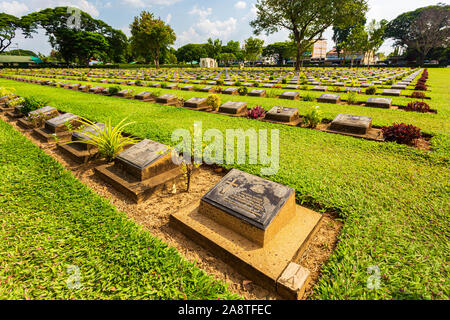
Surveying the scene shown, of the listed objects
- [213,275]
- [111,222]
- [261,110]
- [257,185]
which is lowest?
[213,275]

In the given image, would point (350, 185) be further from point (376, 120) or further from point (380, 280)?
point (376, 120)

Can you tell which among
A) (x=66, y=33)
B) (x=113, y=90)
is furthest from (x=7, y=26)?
(x=113, y=90)

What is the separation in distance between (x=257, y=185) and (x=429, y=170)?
12.6ft

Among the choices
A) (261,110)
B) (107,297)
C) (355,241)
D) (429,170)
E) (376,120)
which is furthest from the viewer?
(261,110)

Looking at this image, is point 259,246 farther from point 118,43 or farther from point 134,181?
point 118,43

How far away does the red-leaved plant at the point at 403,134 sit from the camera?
530 cm

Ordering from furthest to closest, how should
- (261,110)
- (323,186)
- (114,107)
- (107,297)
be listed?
(114,107) → (261,110) → (323,186) → (107,297)

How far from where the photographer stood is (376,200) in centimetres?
330

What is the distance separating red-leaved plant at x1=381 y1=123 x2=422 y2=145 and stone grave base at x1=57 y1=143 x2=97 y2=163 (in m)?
7.43

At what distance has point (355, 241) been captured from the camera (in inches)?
101

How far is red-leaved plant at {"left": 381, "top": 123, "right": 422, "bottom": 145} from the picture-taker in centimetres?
530

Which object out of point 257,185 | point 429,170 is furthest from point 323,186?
point 429,170

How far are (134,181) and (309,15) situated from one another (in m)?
31.9

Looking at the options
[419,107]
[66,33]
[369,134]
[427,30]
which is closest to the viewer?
[369,134]
